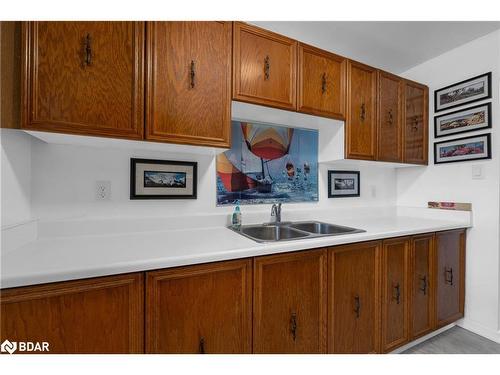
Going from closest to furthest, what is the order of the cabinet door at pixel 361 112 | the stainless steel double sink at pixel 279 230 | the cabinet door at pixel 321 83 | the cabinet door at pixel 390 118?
the cabinet door at pixel 321 83 → the stainless steel double sink at pixel 279 230 → the cabinet door at pixel 361 112 → the cabinet door at pixel 390 118

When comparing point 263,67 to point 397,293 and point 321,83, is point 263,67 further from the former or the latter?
point 397,293

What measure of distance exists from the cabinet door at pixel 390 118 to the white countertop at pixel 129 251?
769 millimetres

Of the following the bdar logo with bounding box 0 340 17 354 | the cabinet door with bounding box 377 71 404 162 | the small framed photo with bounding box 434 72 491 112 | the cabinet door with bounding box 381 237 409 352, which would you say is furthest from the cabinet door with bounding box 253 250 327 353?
the small framed photo with bounding box 434 72 491 112

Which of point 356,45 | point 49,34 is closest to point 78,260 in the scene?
point 49,34

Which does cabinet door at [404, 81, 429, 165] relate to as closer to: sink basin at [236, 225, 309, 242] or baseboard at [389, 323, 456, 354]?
sink basin at [236, 225, 309, 242]

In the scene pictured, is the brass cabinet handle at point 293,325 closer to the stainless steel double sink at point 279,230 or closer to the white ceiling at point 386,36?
the stainless steel double sink at point 279,230

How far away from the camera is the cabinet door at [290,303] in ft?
A: 3.80

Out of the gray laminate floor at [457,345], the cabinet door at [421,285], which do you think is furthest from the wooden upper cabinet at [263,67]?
the gray laminate floor at [457,345]

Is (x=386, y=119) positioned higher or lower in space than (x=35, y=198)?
higher

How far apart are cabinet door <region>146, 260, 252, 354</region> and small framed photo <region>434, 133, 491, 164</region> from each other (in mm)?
2146

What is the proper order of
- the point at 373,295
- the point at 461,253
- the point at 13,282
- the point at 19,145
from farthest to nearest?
the point at 461,253 < the point at 373,295 < the point at 19,145 < the point at 13,282
